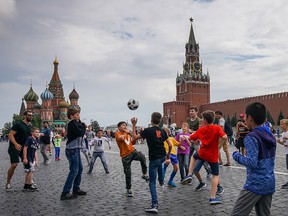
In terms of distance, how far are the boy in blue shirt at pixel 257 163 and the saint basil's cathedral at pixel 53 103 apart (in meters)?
78.6

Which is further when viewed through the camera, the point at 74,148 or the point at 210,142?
the point at 74,148

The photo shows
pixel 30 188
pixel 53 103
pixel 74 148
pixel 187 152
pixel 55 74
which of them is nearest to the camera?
pixel 74 148

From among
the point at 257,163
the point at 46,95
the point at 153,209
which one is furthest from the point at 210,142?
the point at 46,95

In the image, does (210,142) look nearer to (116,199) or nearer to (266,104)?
(116,199)

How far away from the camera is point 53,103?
87.3 metres

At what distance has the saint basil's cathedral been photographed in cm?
8069

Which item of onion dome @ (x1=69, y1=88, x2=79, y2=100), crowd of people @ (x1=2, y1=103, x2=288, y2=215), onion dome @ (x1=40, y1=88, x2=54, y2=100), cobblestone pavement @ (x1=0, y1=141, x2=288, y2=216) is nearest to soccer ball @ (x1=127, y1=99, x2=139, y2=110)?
crowd of people @ (x1=2, y1=103, x2=288, y2=215)

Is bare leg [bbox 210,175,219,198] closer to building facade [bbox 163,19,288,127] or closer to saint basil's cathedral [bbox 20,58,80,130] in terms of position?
saint basil's cathedral [bbox 20,58,80,130]

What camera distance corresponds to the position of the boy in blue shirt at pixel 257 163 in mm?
2877

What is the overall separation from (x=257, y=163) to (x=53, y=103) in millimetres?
88237

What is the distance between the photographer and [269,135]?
298 cm

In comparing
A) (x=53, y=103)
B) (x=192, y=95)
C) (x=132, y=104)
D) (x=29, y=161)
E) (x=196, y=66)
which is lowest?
(x=29, y=161)

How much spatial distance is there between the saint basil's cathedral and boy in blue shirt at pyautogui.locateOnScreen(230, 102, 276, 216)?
7864 cm

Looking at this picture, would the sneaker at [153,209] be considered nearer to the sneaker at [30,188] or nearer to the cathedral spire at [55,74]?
the sneaker at [30,188]
